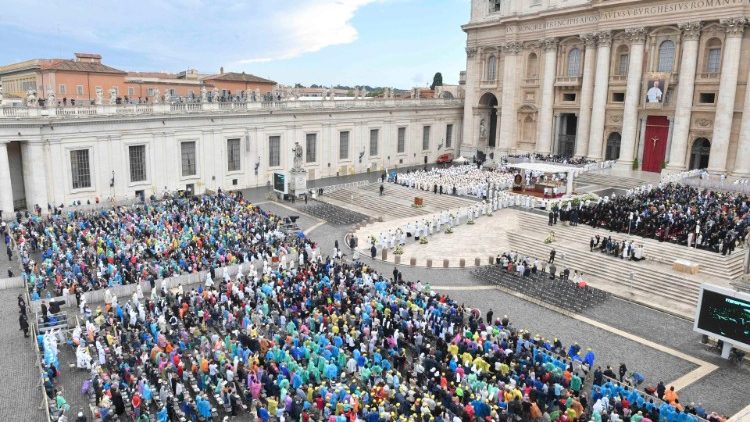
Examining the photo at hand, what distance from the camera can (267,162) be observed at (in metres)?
52.8

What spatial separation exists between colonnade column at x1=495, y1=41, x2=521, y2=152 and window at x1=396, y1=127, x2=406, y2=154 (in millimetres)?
10247

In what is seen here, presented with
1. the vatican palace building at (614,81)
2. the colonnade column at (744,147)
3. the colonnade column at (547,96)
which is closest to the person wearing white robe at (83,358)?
the vatican palace building at (614,81)

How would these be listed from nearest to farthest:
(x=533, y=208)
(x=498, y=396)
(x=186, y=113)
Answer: (x=498, y=396) → (x=533, y=208) → (x=186, y=113)

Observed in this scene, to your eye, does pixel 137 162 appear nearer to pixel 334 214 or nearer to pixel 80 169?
pixel 80 169

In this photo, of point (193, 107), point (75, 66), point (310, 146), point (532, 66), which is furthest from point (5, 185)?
point (532, 66)

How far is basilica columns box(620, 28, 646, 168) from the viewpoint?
49500 millimetres

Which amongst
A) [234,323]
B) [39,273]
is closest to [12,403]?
[234,323]

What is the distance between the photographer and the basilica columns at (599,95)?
51938mm

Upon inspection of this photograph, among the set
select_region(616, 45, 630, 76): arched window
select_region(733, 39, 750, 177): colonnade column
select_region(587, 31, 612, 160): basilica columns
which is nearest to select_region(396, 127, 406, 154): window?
select_region(587, 31, 612, 160): basilica columns

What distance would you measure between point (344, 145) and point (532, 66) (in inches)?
834

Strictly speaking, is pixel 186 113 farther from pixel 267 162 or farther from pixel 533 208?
pixel 533 208

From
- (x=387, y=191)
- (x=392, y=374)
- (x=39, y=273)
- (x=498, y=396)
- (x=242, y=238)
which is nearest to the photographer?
(x=498, y=396)

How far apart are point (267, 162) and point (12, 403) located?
3650 centimetres

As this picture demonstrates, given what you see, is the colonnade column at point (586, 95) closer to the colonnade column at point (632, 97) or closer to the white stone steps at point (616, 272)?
the colonnade column at point (632, 97)
